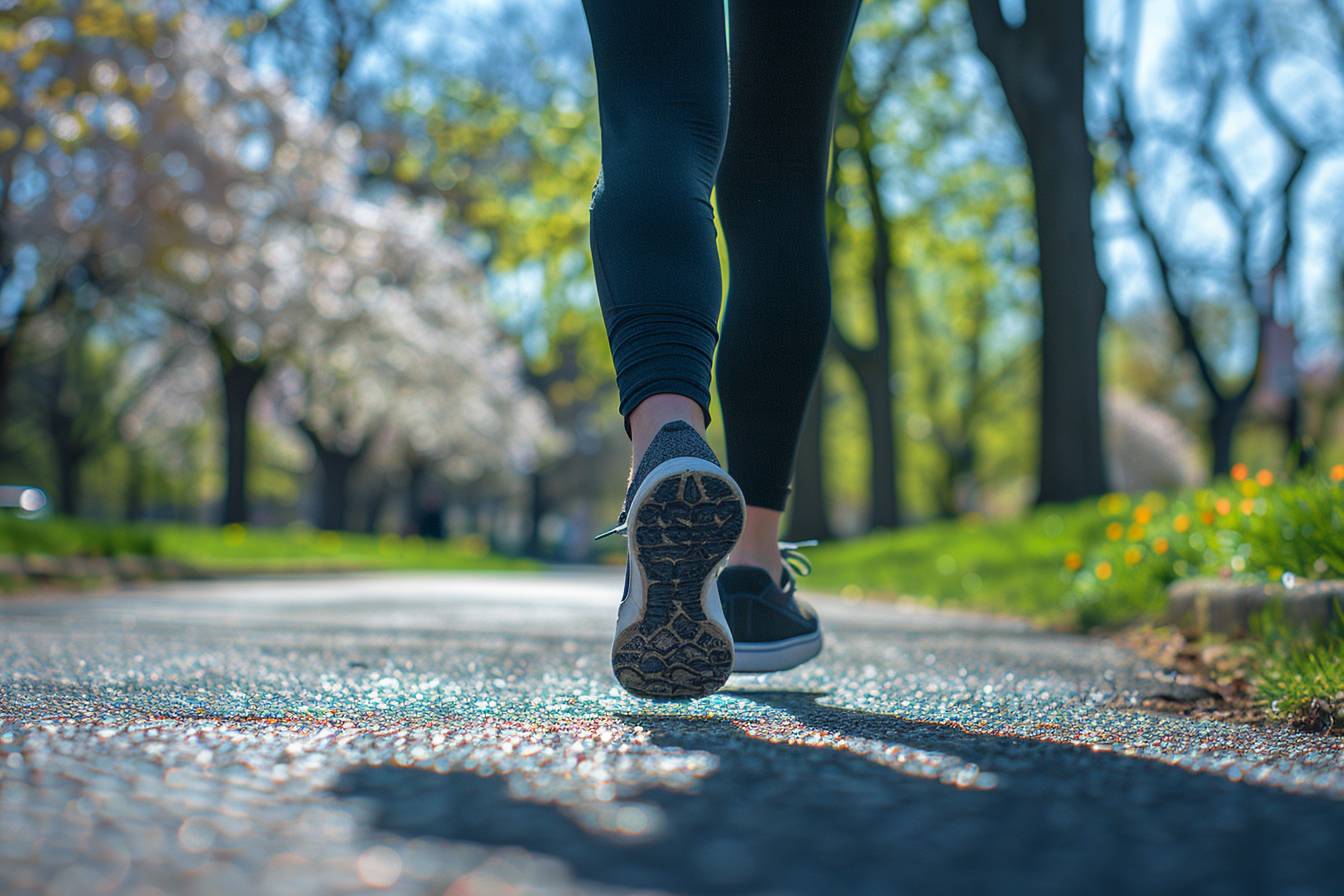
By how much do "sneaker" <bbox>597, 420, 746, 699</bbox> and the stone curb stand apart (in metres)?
1.75

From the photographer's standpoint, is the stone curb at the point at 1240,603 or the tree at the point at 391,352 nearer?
the stone curb at the point at 1240,603

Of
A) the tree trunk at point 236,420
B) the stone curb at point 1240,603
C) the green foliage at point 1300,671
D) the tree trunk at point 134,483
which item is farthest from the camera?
the tree trunk at point 134,483

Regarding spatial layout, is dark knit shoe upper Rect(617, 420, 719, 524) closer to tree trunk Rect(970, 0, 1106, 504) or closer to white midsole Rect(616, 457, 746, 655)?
white midsole Rect(616, 457, 746, 655)

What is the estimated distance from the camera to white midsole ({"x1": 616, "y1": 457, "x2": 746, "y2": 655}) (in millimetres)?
1764

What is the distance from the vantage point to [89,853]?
94 centimetres

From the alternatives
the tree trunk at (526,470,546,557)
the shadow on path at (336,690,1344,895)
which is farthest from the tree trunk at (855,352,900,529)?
the tree trunk at (526,470,546,557)

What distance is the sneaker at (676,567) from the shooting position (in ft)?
5.82

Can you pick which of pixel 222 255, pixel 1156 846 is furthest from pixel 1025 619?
pixel 222 255

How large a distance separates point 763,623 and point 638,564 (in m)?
0.65

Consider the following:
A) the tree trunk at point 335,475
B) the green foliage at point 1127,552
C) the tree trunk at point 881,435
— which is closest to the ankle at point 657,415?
the green foliage at point 1127,552

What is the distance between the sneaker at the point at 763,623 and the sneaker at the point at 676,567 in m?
0.51

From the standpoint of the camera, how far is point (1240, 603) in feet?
11.8

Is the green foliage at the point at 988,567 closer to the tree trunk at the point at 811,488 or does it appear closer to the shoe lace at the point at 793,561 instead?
the shoe lace at the point at 793,561

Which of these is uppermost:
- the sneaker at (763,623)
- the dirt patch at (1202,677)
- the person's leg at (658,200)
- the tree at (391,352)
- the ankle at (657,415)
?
the tree at (391,352)
